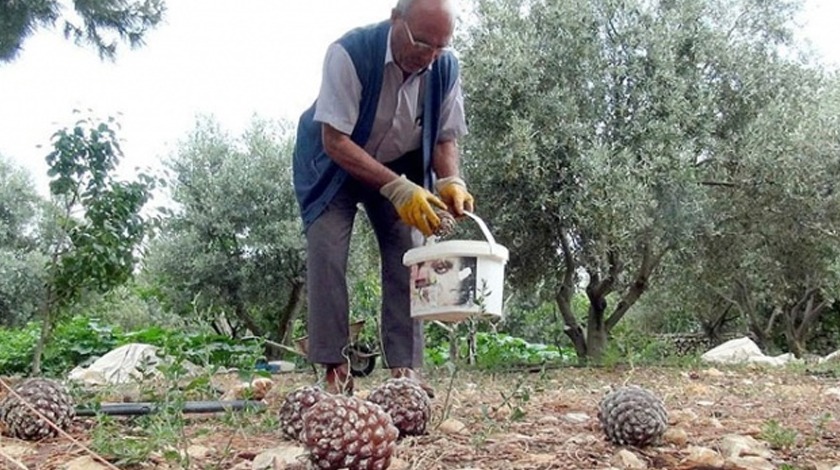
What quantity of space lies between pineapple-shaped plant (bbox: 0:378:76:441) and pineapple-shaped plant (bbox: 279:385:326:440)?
0.52 metres

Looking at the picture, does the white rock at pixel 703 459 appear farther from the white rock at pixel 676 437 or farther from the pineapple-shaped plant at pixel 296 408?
the pineapple-shaped plant at pixel 296 408

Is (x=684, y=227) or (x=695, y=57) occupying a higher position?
(x=695, y=57)

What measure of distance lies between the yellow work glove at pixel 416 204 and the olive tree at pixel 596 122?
4.00 meters

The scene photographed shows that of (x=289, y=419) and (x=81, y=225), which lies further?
(x=81, y=225)

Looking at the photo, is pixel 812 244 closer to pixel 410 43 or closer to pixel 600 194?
pixel 600 194

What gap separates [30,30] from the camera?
456cm

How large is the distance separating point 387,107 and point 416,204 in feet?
1.22

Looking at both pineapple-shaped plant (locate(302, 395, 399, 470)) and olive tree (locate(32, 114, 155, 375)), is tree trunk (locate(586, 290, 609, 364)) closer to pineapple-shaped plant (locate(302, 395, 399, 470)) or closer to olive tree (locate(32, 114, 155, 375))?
olive tree (locate(32, 114, 155, 375))

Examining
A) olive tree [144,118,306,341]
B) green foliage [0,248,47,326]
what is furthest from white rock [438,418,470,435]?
green foliage [0,248,47,326]

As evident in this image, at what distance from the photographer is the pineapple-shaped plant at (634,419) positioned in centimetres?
161

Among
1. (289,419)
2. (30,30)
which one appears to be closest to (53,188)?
(30,30)

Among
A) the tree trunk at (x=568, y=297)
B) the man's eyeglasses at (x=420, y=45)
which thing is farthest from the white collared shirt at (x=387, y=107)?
the tree trunk at (x=568, y=297)

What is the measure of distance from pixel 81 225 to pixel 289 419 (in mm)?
4417

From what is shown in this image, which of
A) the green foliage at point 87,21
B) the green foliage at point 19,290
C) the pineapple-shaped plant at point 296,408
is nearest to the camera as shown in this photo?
the pineapple-shaped plant at point 296,408
